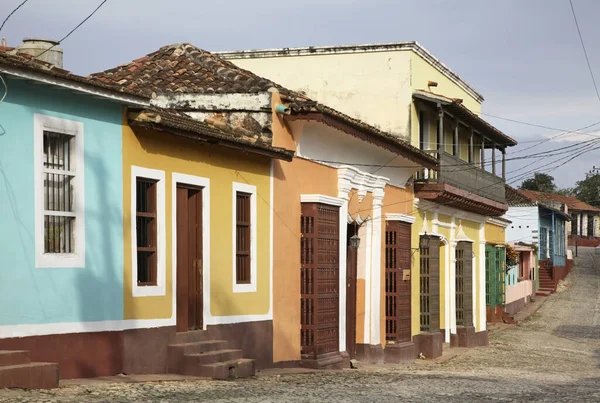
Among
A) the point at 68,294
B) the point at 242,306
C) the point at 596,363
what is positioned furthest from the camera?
the point at 596,363

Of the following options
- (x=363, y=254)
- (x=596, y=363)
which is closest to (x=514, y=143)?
(x=596, y=363)

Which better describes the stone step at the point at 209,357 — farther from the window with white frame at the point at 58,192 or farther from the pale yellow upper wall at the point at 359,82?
the pale yellow upper wall at the point at 359,82

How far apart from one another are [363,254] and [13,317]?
10.3 metres

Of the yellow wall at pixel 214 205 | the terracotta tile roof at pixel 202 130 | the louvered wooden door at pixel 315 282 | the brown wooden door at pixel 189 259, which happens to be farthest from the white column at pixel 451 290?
the brown wooden door at pixel 189 259

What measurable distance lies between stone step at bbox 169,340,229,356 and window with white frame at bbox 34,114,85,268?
202cm

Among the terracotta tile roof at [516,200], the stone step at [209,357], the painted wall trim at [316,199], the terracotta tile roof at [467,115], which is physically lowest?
the stone step at [209,357]

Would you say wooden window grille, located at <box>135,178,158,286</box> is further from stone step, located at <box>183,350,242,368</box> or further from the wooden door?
the wooden door

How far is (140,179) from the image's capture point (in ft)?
39.1

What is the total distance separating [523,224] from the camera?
157 feet

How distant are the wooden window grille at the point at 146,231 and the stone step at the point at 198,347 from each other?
831 millimetres

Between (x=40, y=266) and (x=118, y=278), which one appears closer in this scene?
(x=40, y=266)

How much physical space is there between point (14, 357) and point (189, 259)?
3953mm

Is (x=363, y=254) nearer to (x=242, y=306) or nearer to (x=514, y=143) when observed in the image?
(x=242, y=306)

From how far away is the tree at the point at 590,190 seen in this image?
314 feet
